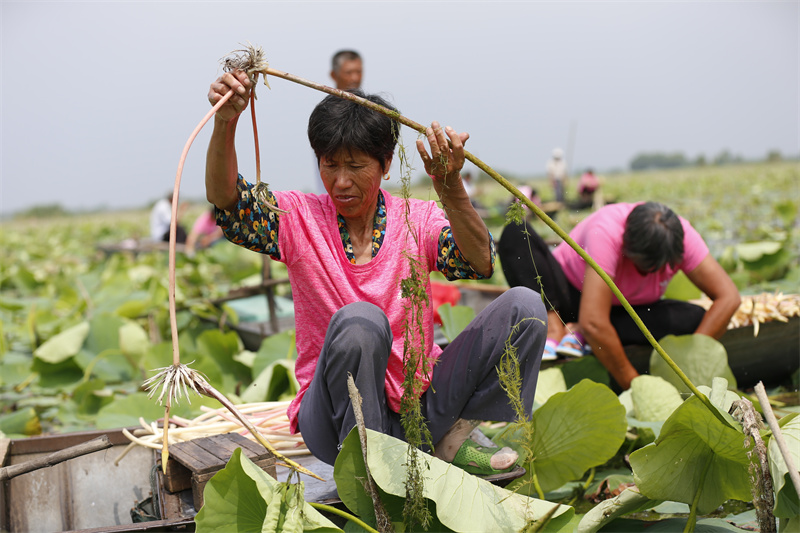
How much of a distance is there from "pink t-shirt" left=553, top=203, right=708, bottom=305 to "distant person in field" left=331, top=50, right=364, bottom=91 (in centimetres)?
159

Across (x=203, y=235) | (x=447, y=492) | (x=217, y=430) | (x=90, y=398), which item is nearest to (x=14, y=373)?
(x=90, y=398)

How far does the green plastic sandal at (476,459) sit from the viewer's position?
155 cm

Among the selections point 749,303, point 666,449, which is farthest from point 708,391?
point 749,303

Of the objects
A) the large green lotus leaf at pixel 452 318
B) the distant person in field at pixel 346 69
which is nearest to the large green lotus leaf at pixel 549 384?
the large green lotus leaf at pixel 452 318

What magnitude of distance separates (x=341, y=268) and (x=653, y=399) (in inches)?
42.1

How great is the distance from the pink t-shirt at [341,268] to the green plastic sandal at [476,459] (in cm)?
18

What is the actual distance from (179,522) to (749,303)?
233 centimetres

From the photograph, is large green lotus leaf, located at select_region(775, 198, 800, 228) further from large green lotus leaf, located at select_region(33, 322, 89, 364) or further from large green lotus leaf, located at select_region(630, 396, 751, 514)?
large green lotus leaf, located at select_region(33, 322, 89, 364)

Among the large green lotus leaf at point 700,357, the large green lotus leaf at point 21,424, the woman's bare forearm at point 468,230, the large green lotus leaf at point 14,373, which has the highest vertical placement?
the woman's bare forearm at point 468,230

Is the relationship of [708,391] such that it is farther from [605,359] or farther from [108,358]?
[108,358]

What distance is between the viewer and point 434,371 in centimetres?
→ 160

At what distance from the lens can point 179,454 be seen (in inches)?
59.2

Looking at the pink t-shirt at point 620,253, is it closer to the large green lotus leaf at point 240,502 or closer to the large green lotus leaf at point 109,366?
the large green lotus leaf at point 240,502

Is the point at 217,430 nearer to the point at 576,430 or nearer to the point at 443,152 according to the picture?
the point at 576,430
